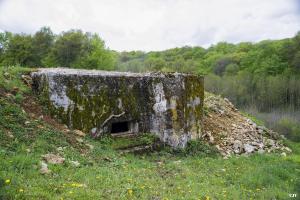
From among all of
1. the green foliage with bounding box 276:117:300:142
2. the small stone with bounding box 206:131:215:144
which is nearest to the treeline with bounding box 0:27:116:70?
the green foliage with bounding box 276:117:300:142

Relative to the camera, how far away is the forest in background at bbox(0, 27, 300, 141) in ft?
95.9

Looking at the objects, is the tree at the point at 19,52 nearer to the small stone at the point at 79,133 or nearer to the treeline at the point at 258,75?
the treeline at the point at 258,75

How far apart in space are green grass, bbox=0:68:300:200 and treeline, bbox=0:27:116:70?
20.4 m

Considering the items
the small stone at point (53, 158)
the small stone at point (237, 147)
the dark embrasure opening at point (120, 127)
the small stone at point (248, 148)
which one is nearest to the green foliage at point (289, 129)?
the small stone at point (248, 148)

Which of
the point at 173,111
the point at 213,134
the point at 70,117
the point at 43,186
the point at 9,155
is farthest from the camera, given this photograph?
the point at 213,134

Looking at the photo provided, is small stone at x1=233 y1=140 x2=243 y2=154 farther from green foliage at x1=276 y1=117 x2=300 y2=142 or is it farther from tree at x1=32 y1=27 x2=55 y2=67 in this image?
tree at x1=32 y1=27 x2=55 y2=67

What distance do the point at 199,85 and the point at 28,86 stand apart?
5889mm

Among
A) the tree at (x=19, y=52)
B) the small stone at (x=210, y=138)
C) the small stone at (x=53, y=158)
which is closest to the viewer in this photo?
the small stone at (x=53, y=158)

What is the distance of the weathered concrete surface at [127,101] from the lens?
920 cm

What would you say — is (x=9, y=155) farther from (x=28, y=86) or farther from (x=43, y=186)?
(x=28, y=86)

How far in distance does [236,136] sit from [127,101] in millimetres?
5796

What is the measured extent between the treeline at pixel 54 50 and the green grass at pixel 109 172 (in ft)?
67.0

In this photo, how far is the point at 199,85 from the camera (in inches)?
465

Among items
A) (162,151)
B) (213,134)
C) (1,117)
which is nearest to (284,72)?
(213,134)
